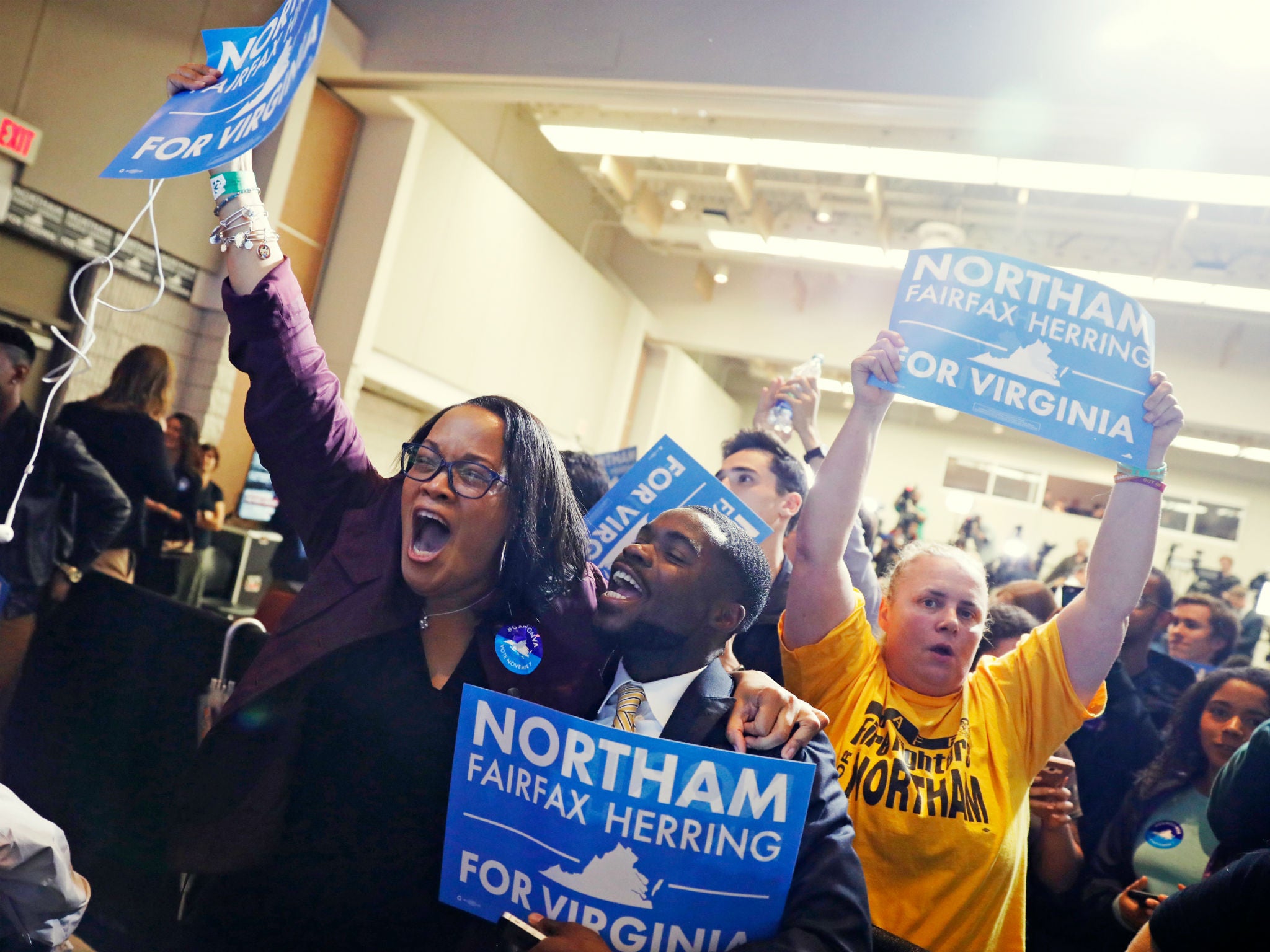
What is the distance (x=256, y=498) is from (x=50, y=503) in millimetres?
3635

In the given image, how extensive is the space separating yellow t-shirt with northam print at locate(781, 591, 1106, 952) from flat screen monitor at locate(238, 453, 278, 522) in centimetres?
517

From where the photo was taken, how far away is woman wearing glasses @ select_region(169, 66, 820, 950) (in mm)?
1012

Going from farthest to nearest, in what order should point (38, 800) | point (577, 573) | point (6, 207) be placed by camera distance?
point (6, 207)
point (38, 800)
point (577, 573)

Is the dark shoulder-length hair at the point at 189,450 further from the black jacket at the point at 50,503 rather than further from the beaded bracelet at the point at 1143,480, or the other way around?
the beaded bracelet at the point at 1143,480

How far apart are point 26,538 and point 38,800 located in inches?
41.7

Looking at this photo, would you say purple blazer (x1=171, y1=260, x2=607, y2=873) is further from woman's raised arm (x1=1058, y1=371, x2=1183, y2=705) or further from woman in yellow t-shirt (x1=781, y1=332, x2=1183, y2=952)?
woman's raised arm (x1=1058, y1=371, x2=1183, y2=705)

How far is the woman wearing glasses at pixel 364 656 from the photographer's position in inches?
39.8

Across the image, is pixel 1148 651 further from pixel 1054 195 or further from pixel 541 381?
pixel 541 381

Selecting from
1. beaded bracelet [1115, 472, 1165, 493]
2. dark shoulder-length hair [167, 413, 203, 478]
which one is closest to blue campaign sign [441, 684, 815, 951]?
beaded bracelet [1115, 472, 1165, 493]

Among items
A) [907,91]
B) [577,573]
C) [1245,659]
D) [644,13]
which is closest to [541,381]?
[644,13]

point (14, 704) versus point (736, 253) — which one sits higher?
point (736, 253)

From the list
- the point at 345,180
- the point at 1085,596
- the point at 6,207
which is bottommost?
the point at 1085,596

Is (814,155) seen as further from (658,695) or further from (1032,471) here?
(1032,471)

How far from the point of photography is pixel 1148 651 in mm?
2789
